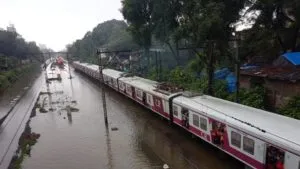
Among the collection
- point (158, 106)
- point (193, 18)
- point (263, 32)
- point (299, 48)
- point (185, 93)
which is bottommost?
point (158, 106)

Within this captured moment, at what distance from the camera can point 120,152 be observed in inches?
690

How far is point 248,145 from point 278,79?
938cm

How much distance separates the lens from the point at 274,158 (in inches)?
425

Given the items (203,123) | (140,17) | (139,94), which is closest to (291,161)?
(203,123)

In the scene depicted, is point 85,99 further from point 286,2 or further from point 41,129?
point 286,2

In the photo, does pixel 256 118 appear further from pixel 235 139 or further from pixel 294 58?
Result: pixel 294 58

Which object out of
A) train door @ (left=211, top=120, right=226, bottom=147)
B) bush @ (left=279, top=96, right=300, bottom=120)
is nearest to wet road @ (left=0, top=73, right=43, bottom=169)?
train door @ (left=211, top=120, right=226, bottom=147)

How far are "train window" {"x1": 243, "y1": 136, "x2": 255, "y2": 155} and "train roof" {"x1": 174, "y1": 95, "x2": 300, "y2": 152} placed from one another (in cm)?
58

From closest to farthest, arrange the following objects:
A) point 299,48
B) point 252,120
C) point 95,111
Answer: point 252,120
point 299,48
point 95,111

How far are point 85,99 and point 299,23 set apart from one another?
2629 cm

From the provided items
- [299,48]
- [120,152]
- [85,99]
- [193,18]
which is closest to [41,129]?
[120,152]

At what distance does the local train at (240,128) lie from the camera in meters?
10.6

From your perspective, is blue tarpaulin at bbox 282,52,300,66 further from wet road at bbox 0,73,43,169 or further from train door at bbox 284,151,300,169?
wet road at bbox 0,73,43,169

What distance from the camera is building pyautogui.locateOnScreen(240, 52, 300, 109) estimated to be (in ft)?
61.7
